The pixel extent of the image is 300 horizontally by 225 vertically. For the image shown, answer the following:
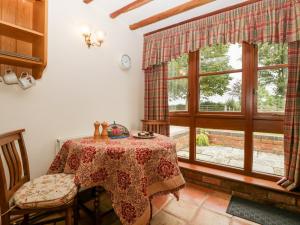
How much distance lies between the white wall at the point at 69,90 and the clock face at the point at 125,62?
0.28 feet

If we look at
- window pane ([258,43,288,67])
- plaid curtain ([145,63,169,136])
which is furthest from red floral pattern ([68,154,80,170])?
window pane ([258,43,288,67])

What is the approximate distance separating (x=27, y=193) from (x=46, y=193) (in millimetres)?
132

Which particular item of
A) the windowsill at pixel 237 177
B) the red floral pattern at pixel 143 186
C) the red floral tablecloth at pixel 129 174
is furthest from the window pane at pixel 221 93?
the red floral pattern at pixel 143 186

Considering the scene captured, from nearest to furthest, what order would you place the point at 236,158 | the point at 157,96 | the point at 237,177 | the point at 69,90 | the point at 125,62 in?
1. the point at 69,90
2. the point at 237,177
3. the point at 236,158
4. the point at 125,62
5. the point at 157,96

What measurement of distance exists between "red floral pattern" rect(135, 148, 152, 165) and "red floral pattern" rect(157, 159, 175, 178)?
0.14m

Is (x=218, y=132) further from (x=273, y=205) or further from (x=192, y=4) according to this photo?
(x=192, y=4)

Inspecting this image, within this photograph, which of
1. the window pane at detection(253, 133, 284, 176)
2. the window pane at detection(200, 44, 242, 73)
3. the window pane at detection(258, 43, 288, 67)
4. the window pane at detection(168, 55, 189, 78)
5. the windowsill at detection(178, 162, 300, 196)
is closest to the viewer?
the windowsill at detection(178, 162, 300, 196)

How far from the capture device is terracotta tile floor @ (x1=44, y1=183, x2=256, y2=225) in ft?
5.82

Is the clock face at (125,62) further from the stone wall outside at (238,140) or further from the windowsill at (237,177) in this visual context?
the windowsill at (237,177)

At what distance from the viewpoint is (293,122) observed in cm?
194

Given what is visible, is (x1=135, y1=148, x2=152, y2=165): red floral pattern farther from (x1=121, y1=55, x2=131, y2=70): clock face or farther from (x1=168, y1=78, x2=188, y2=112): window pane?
(x1=121, y1=55, x2=131, y2=70): clock face

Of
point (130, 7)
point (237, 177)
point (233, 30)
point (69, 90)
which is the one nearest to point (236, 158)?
point (237, 177)

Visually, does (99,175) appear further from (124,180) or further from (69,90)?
(69,90)

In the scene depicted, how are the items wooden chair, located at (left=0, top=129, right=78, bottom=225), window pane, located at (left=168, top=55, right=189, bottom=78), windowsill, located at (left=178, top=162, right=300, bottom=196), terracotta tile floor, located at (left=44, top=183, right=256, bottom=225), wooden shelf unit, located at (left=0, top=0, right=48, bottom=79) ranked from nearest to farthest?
wooden chair, located at (left=0, top=129, right=78, bottom=225) → wooden shelf unit, located at (left=0, top=0, right=48, bottom=79) → terracotta tile floor, located at (left=44, top=183, right=256, bottom=225) → windowsill, located at (left=178, top=162, right=300, bottom=196) → window pane, located at (left=168, top=55, right=189, bottom=78)
